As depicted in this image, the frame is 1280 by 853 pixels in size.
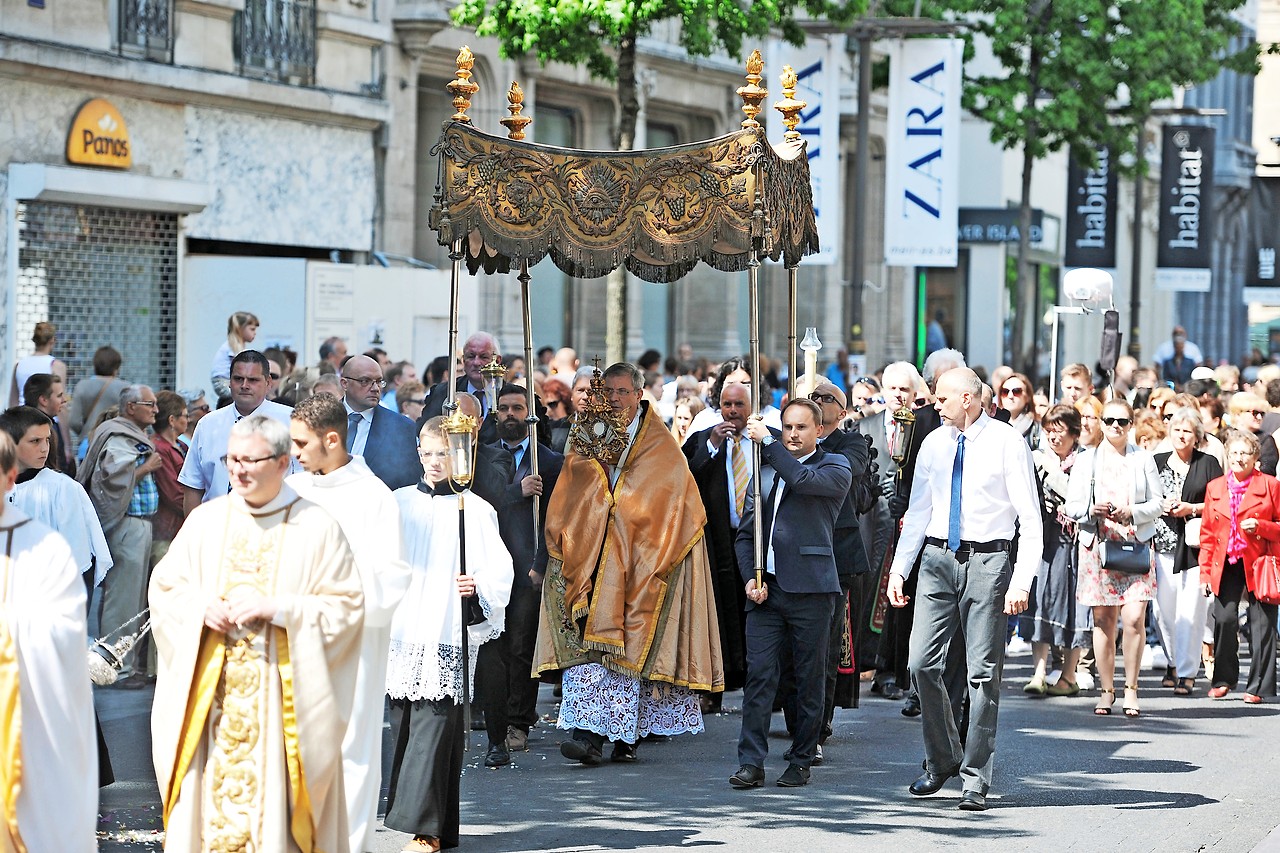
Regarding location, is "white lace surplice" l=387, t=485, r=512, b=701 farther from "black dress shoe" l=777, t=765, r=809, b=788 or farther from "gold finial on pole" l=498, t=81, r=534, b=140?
"gold finial on pole" l=498, t=81, r=534, b=140

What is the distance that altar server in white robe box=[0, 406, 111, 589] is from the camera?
8562mm

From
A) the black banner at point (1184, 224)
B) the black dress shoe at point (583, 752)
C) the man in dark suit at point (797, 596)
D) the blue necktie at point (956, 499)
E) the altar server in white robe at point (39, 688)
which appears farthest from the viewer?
the black banner at point (1184, 224)

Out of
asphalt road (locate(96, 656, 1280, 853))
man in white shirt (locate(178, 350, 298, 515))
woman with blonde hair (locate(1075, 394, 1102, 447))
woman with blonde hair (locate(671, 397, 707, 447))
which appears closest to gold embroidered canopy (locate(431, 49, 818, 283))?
man in white shirt (locate(178, 350, 298, 515))

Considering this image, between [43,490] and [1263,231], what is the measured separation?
32049 millimetres

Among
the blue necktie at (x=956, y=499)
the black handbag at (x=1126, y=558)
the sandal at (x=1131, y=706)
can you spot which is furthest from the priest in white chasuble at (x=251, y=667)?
the black handbag at (x=1126, y=558)

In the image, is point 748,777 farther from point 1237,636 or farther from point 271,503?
point 1237,636

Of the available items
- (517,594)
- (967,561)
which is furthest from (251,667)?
(517,594)

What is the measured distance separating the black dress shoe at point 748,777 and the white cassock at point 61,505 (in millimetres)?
3185

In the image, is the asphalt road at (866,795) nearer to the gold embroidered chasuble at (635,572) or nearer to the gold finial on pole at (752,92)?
the gold embroidered chasuble at (635,572)

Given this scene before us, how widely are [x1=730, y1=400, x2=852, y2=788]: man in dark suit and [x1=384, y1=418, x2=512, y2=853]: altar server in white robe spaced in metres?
1.82

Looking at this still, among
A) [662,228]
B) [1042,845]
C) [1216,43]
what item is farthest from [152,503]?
[1216,43]

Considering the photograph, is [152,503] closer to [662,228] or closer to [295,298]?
[662,228]

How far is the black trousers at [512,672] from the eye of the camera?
10.4m

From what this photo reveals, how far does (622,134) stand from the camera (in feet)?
66.8
